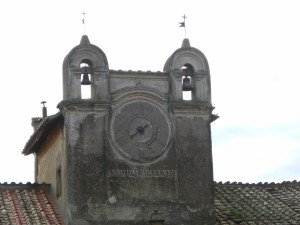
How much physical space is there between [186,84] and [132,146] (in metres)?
2.49

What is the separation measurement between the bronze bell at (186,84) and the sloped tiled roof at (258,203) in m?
3.37

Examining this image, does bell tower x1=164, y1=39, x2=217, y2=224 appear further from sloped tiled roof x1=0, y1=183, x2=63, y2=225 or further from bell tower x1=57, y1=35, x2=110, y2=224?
sloped tiled roof x1=0, y1=183, x2=63, y2=225

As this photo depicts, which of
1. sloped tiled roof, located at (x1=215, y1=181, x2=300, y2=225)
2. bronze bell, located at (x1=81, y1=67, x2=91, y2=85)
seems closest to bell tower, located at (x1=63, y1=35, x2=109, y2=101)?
bronze bell, located at (x1=81, y1=67, x2=91, y2=85)

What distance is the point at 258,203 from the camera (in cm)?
2178

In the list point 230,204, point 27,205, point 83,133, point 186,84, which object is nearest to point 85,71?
point 83,133

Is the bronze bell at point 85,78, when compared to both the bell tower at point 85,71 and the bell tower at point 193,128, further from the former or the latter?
the bell tower at point 193,128

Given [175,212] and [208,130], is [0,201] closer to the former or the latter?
[175,212]

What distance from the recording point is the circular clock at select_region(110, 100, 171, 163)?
784 inches

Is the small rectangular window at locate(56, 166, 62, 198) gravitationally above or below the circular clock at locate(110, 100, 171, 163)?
below

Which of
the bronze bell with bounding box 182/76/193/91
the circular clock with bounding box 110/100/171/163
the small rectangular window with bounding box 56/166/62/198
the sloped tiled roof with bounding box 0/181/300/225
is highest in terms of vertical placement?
the bronze bell with bounding box 182/76/193/91

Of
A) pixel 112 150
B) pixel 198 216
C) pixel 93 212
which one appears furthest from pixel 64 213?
pixel 198 216

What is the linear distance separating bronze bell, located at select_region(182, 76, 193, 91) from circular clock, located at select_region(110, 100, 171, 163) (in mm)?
1077

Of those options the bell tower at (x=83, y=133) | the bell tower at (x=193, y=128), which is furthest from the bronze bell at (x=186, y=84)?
the bell tower at (x=83, y=133)

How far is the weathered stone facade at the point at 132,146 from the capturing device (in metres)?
19.4
